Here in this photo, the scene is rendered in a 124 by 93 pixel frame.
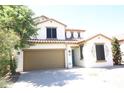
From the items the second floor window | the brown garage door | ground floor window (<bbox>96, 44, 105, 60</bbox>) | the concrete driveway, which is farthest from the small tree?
the concrete driveway

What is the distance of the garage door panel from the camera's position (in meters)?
16.4

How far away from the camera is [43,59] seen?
16.8 meters

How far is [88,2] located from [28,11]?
911cm

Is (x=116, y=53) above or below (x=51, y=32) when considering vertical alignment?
below

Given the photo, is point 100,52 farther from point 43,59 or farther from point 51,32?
point 51,32

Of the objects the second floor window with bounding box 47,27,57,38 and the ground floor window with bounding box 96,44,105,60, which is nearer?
the ground floor window with bounding box 96,44,105,60

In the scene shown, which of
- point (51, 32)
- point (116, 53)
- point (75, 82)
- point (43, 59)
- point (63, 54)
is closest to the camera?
point (75, 82)

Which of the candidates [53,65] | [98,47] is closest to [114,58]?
[98,47]

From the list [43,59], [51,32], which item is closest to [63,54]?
[43,59]

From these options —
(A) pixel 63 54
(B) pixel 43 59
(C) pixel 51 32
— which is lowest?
(B) pixel 43 59

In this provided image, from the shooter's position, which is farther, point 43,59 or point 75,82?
point 43,59

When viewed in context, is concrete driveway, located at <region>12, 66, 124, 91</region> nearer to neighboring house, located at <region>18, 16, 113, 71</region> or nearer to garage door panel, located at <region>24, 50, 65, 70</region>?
neighboring house, located at <region>18, 16, 113, 71</region>

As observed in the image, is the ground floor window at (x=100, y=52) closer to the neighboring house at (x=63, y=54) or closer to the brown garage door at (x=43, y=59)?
the neighboring house at (x=63, y=54)

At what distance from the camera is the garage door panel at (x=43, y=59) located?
16.4 metres
